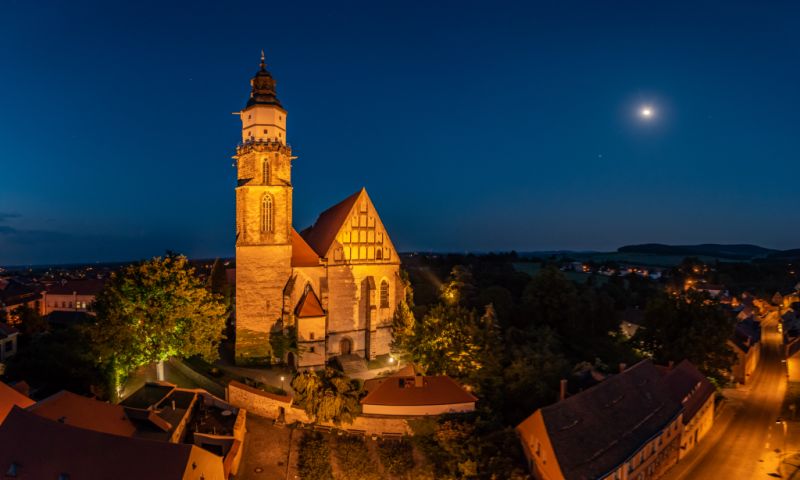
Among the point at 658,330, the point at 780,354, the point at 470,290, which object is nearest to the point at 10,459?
the point at 658,330

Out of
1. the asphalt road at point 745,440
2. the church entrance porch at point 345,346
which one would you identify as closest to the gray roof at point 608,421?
the asphalt road at point 745,440

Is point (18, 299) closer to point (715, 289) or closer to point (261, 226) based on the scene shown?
point (261, 226)

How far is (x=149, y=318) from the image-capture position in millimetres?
28297

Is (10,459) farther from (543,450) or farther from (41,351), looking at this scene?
(543,450)

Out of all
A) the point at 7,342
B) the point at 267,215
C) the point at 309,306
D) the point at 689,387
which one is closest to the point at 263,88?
the point at 267,215

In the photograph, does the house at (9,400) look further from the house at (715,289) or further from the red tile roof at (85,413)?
the house at (715,289)

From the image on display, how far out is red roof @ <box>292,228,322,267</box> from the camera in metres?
36.7

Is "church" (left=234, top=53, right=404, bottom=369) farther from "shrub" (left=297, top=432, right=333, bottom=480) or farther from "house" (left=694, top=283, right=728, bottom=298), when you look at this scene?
"house" (left=694, top=283, right=728, bottom=298)

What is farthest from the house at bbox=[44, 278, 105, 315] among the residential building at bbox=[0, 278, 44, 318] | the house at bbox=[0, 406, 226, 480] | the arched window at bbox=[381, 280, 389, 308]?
the house at bbox=[0, 406, 226, 480]

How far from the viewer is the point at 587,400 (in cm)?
2523

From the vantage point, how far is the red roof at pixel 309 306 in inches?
1384

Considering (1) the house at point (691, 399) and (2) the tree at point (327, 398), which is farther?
(1) the house at point (691, 399)

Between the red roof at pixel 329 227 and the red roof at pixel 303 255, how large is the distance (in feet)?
2.26

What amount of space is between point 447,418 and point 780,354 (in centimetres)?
5663
